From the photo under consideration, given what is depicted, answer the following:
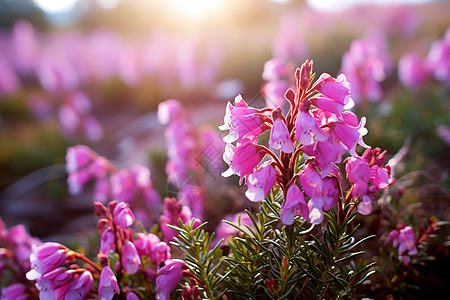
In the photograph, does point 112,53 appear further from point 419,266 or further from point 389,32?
point 419,266

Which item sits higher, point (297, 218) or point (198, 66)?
point (297, 218)

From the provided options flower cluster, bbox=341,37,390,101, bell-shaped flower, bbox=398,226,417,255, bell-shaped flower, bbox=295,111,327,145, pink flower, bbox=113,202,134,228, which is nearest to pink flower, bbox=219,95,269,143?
bell-shaped flower, bbox=295,111,327,145

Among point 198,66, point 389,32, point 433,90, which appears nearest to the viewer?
point 433,90

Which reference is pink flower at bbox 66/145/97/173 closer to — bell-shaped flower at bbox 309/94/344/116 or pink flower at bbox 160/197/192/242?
pink flower at bbox 160/197/192/242

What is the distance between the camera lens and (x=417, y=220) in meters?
1.77

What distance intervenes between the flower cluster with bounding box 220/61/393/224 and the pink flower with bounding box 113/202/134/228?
1.26 ft

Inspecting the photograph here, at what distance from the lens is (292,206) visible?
37.2 inches

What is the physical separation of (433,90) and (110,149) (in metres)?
4.31

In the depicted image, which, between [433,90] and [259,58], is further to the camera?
[259,58]

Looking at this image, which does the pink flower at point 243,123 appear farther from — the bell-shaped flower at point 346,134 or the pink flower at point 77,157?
the pink flower at point 77,157

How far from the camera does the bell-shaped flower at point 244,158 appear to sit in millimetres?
1012

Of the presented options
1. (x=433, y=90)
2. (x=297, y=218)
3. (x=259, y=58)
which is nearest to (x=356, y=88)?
(x=433, y=90)

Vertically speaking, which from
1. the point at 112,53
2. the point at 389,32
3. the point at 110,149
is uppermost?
the point at 389,32

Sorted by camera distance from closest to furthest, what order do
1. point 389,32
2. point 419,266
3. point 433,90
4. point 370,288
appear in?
point 370,288
point 419,266
point 433,90
point 389,32
